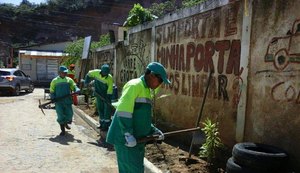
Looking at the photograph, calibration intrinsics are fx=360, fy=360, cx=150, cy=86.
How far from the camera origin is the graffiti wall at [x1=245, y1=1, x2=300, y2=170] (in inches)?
195

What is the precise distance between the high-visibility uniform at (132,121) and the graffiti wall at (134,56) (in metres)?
6.43

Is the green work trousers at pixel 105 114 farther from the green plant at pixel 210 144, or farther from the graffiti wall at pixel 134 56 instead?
the green plant at pixel 210 144

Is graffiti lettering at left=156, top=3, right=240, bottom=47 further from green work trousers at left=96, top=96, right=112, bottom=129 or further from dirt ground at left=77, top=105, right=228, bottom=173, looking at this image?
dirt ground at left=77, top=105, right=228, bottom=173

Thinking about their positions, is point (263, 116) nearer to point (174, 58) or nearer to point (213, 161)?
point (213, 161)

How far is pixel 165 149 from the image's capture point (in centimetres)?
726

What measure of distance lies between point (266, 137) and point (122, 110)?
8.52ft

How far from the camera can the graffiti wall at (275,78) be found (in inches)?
195

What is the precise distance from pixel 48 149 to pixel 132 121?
4.27 meters

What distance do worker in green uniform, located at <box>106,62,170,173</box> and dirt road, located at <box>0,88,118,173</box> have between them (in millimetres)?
2326

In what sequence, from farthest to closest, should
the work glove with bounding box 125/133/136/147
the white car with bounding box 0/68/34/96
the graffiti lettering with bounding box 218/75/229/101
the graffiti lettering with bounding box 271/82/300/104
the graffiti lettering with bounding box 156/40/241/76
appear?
the white car with bounding box 0/68/34/96, the graffiti lettering with bounding box 218/75/229/101, the graffiti lettering with bounding box 156/40/241/76, the graffiti lettering with bounding box 271/82/300/104, the work glove with bounding box 125/133/136/147

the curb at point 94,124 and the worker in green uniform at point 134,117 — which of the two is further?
the curb at point 94,124

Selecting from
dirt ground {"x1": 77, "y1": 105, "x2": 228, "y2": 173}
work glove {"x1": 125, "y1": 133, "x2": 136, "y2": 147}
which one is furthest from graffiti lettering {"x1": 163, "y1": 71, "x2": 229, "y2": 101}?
Result: work glove {"x1": 125, "y1": 133, "x2": 136, "y2": 147}

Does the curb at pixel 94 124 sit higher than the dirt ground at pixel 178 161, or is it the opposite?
the dirt ground at pixel 178 161

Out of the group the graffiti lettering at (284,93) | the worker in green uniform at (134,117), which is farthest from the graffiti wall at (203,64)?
the worker in green uniform at (134,117)
